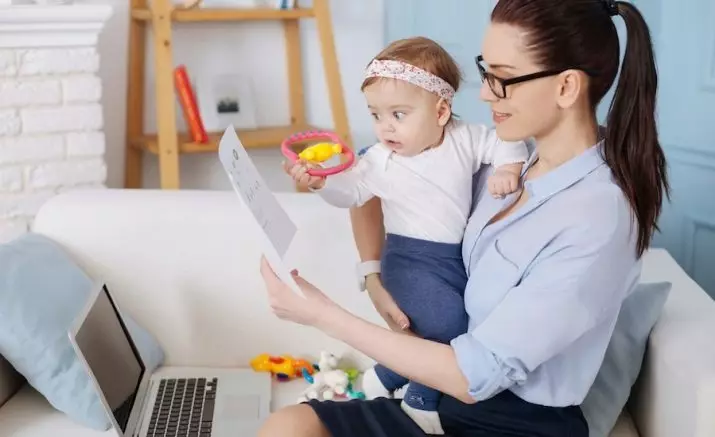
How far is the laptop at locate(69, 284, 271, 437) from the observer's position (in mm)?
1790

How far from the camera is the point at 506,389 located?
61.0 inches

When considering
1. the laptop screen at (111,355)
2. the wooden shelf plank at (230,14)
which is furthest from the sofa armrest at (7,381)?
the wooden shelf plank at (230,14)

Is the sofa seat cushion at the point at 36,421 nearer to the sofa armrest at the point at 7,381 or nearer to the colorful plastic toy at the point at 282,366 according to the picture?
the sofa armrest at the point at 7,381

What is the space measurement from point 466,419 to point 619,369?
14.8 inches

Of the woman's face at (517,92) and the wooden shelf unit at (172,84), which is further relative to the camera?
the wooden shelf unit at (172,84)

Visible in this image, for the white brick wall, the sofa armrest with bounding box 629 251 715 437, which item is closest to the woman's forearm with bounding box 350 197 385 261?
the sofa armrest with bounding box 629 251 715 437

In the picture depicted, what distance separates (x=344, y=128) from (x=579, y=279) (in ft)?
7.21

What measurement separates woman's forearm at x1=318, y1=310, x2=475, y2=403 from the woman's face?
0.37 metres

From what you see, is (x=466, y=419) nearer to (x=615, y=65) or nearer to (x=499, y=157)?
(x=499, y=157)

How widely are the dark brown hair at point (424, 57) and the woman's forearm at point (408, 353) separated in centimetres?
48

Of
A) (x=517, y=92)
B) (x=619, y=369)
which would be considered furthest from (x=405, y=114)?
(x=619, y=369)

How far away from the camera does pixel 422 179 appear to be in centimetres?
175

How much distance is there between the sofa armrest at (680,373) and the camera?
4.88 ft

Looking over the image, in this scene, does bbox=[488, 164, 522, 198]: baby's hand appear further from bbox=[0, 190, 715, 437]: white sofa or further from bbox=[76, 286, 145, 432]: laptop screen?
bbox=[76, 286, 145, 432]: laptop screen
